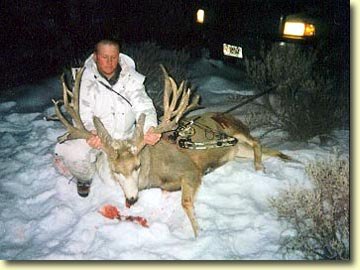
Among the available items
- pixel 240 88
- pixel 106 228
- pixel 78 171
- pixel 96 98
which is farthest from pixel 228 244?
pixel 240 88

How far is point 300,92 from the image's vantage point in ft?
17.1

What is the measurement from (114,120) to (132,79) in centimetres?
44

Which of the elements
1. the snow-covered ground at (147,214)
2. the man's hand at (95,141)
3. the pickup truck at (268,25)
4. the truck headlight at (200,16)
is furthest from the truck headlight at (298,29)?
the man's hand at (95,141)

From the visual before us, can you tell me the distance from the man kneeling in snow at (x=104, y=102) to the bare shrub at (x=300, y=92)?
1.76m

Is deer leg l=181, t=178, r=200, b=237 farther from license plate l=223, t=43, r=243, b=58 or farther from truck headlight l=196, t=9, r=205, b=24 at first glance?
truck headlight l=196, t=9, r=205, b=24

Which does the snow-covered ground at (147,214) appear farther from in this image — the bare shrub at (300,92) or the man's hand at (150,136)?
the man's hand at (150,136)

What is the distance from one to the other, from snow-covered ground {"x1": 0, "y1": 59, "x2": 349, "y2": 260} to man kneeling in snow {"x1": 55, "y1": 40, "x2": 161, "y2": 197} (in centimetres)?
38

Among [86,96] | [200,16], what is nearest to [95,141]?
[86,96]

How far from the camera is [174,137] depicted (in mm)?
4449

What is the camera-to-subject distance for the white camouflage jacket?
→ 4289mm

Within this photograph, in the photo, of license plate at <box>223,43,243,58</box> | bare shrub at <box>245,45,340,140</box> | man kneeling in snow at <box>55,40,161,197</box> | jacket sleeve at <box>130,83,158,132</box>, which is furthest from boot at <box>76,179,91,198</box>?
license plate at <box>223,43,243,58</box>

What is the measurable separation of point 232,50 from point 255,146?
6.60ft

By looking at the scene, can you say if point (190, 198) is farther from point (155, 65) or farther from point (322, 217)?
point (155, 65)

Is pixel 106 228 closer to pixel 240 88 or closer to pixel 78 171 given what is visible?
pixel 78 171
